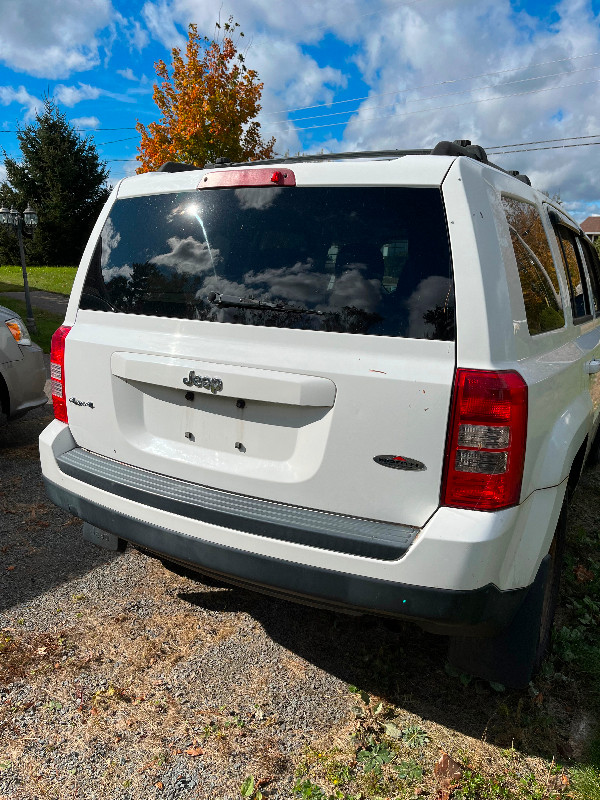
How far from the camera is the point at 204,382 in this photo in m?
2.33

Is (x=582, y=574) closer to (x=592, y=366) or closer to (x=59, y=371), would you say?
(x=592, y=366)

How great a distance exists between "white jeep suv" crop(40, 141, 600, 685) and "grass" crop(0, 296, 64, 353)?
29.9 ft

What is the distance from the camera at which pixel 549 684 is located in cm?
282

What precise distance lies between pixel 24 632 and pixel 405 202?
258 centimetres

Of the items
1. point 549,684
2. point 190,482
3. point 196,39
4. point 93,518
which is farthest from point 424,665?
point 196,39

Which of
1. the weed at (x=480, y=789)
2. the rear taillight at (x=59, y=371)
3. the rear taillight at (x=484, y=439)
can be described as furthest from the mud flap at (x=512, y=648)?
the rear taillight at (x=59, y=371)

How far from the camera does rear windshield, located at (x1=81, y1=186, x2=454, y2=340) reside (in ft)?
6.74

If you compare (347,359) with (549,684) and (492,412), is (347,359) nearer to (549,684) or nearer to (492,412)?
(492,412)

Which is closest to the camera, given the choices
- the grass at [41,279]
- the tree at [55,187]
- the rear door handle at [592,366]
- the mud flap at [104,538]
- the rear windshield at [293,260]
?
the rear windshield at [293,260]

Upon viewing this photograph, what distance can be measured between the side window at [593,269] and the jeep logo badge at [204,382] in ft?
9.09

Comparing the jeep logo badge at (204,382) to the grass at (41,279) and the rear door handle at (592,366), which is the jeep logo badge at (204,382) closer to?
the rear door handle at (592,366)

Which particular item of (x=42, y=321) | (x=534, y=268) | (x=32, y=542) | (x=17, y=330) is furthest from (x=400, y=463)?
(x=42, y=321)

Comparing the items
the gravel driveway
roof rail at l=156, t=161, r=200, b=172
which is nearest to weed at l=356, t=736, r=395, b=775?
the gravel driveway

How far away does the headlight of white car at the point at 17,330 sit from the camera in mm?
5391
